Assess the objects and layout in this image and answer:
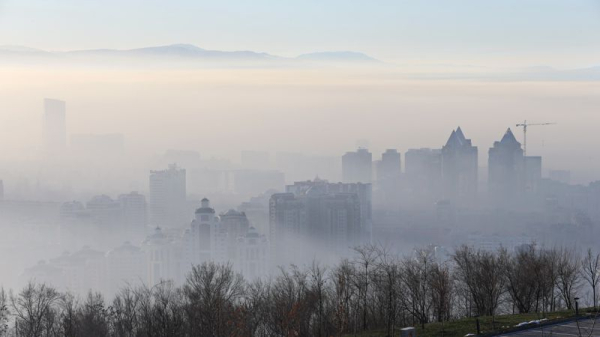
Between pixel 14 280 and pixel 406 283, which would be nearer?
pixel 406 283

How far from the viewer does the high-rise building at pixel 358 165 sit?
4559 centimetres

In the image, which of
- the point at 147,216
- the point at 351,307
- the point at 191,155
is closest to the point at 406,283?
the point at 351,307

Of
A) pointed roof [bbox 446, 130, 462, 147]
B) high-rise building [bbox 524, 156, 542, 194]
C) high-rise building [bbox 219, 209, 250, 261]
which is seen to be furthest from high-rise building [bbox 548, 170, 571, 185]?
high-rise building [bbox 219, 209, 250, 261]

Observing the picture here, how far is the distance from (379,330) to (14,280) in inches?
904

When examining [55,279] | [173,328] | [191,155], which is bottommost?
[55,279]

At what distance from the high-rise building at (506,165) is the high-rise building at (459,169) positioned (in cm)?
120

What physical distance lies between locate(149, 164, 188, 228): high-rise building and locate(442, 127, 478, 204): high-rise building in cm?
1527

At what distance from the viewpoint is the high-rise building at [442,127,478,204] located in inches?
1763

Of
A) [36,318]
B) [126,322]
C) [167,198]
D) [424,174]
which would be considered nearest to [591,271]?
[126,322]

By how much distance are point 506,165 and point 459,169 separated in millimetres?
3276

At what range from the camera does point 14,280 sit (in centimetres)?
2736

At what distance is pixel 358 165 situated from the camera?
4606cm

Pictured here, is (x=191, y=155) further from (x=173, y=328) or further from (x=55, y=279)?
(x=173, y=328)

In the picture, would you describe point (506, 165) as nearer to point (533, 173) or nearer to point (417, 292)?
point (533, 173)
